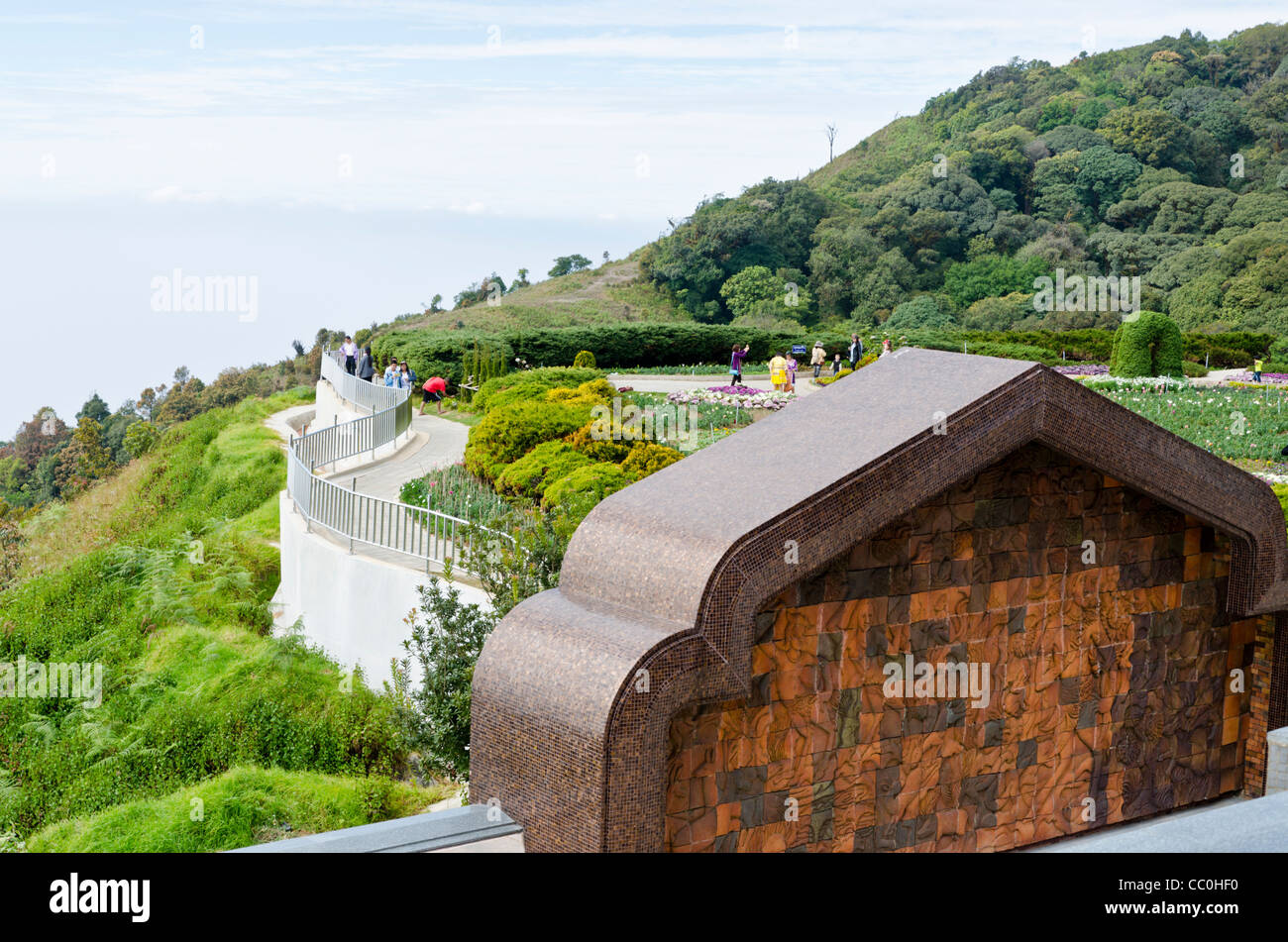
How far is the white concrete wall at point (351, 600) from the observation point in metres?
11.8

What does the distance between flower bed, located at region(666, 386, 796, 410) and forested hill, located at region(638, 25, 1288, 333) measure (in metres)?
24.0

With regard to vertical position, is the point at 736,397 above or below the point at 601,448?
above

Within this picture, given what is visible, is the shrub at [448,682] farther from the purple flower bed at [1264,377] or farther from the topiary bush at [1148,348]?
the purple flower bed at [1264,377]

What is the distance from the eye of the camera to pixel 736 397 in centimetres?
2655

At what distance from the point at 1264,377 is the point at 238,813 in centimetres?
3127

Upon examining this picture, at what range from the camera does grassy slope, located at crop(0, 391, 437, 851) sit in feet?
33.0

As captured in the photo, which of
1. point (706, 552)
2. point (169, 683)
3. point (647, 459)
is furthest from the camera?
point (647, 459)

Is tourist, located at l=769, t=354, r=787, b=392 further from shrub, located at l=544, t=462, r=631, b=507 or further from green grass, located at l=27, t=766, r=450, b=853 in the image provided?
green grass, located at l=27, t=766, r=450, b=853

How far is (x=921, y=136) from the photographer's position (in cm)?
8031

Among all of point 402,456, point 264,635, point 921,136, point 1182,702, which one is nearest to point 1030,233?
point 921,136
